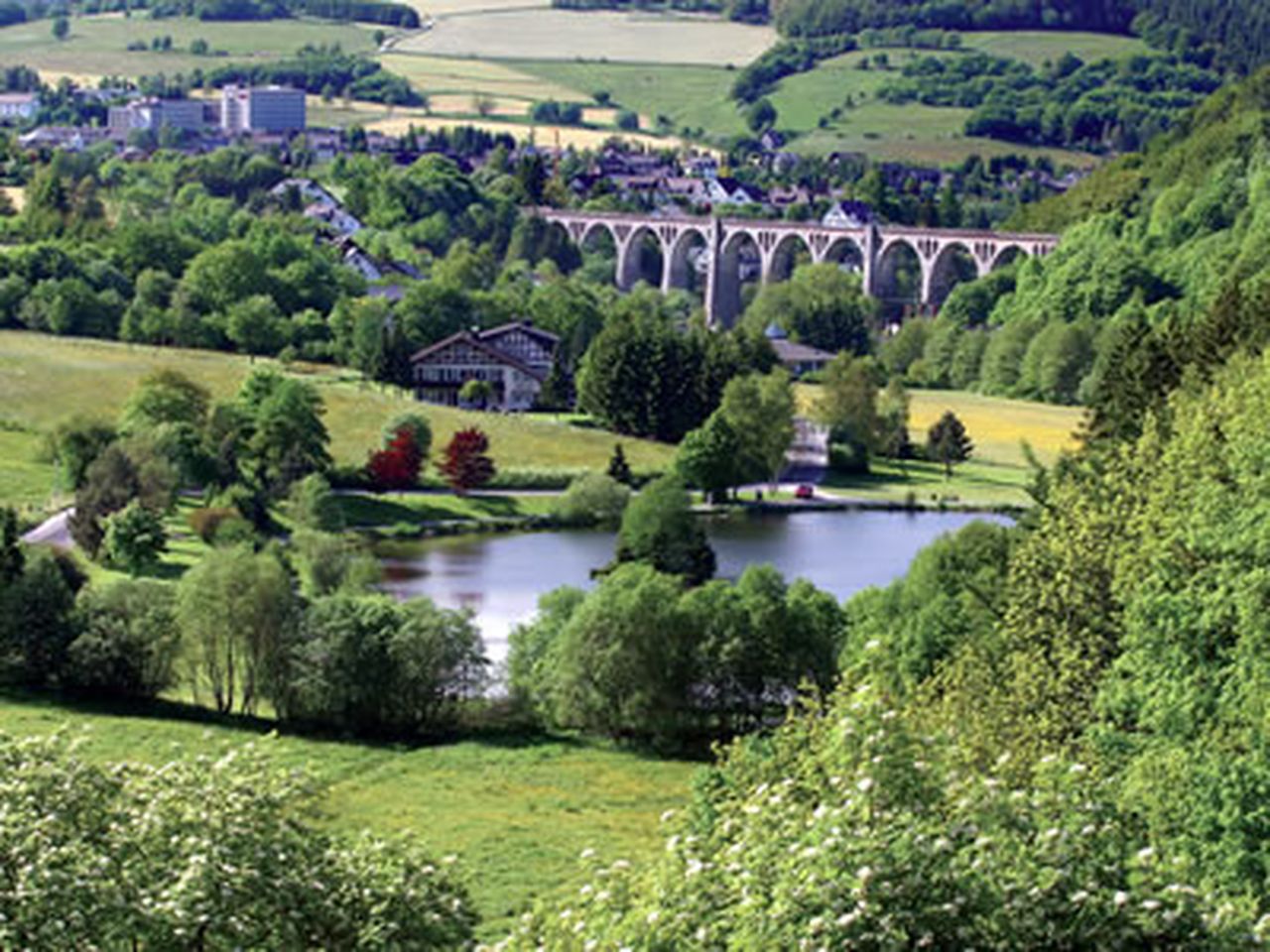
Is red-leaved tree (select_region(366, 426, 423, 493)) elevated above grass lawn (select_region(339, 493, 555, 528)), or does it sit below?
above

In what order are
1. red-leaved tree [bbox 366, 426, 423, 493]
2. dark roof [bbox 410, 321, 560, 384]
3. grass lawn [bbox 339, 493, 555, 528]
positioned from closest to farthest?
grass lawn [bbox 339, 493, 555, 528], red-leaved tree [bbox 366, 426, 423, 493], dark roof [bbox 410, 321, 560, 384]

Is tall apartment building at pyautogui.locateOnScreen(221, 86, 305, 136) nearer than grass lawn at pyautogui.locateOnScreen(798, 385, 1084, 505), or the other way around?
grass lawn at pyautogui.locateOnScreen(798, 385, 1084, 505)

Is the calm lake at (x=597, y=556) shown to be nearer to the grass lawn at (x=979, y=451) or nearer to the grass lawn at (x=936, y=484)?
the grass lawn at (x=936, y=484)

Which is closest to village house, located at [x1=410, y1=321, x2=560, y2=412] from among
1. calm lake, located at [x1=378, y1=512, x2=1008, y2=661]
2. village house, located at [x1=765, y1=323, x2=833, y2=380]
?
village house, located at [x1=765, y1=323, x2=833, y2=380]

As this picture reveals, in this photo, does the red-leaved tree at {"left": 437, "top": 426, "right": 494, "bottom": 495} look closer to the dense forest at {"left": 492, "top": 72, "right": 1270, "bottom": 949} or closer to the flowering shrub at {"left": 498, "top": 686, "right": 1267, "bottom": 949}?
the dense forest at {"left": 492, "top": 72, "right": 1270, "bottom": 949}

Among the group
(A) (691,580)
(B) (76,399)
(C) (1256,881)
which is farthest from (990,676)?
(B) (76,399)

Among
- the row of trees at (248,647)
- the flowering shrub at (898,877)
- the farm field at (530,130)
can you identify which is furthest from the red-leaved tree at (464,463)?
the farm field at (530,130)

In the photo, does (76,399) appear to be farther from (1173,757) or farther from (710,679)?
(1173,757)

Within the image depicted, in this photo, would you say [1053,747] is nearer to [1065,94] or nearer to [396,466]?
[396,466]
